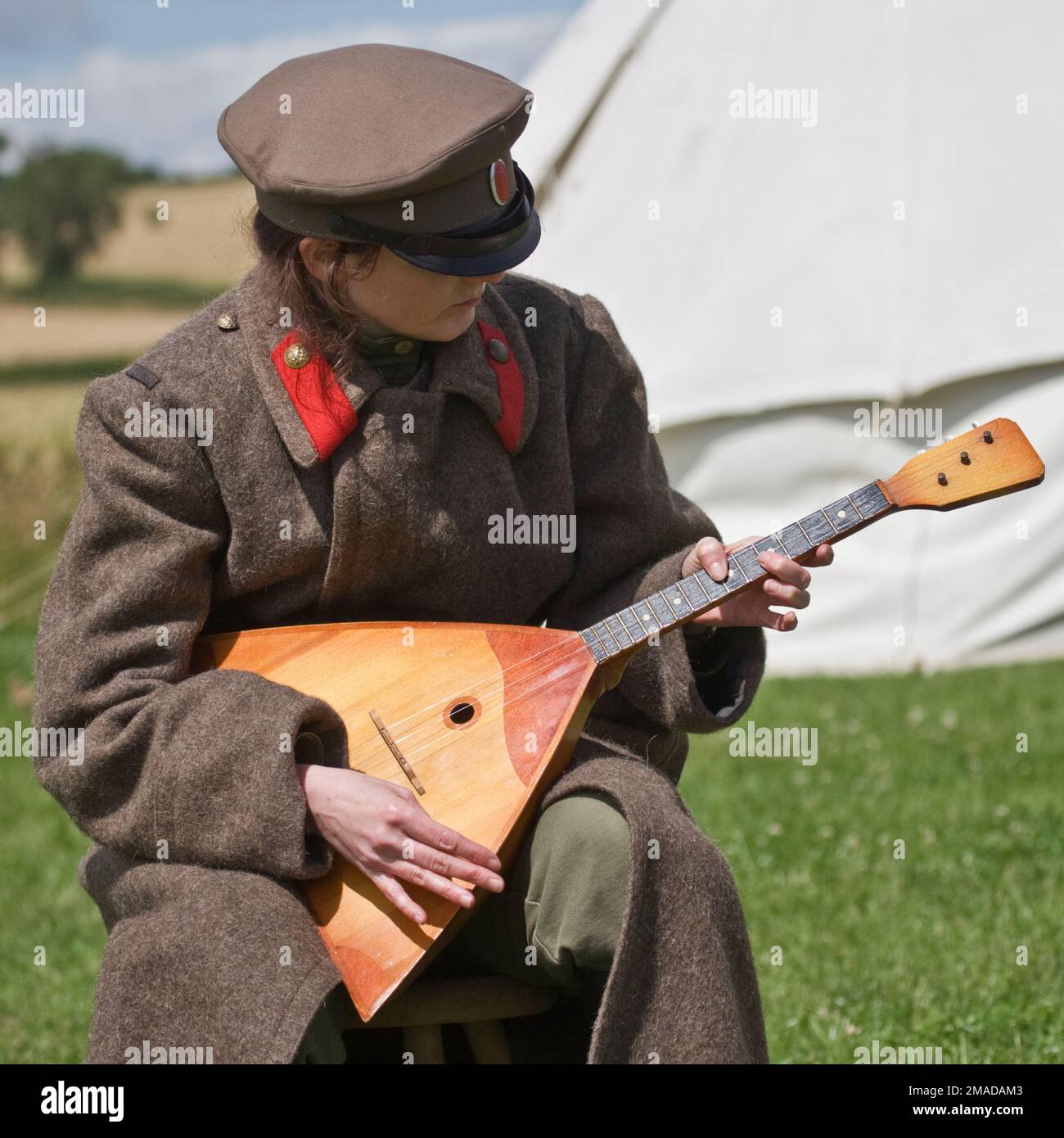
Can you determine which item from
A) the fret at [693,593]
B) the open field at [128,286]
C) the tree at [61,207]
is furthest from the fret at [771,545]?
the tree at [61,207]

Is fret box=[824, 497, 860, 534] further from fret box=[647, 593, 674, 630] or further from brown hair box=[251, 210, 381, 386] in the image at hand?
brown hair box=[251, 210, 381, 386]

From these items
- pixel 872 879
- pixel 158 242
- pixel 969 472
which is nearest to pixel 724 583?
pixel 969 472

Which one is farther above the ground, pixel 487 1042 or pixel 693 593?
pixel 693 593

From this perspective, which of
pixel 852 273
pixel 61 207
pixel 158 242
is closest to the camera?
pixel 852 273

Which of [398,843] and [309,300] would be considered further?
[309,300]

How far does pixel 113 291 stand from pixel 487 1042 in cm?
1638

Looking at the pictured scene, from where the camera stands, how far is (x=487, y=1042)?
2547 millimetres

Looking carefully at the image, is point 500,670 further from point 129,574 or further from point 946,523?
point 946,523

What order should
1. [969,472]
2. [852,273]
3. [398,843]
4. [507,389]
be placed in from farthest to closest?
[852,273] → [507,389] → [969,472] → [398,843]

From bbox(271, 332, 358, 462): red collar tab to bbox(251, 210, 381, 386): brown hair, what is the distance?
0.08 feet

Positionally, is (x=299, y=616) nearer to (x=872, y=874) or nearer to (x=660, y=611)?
(x=660, y=611)

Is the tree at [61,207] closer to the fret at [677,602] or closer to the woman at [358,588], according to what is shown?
the woman at [358,588]

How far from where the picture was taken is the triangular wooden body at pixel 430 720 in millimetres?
2320

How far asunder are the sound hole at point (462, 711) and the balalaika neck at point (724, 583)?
0.20 meters
